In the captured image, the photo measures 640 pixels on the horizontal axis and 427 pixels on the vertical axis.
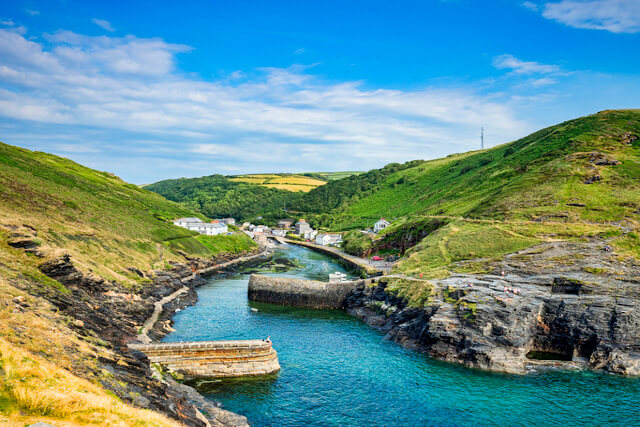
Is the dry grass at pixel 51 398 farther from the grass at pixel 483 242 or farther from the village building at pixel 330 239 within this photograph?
the village building at pixel 330 239

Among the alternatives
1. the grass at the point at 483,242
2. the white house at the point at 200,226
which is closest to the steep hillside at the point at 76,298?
the white house at the point at 200,226

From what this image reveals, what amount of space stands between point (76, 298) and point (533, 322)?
56966 millimetres

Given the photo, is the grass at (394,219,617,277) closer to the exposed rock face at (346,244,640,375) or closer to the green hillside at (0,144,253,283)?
the exposed rock face at (346,244,640,375)

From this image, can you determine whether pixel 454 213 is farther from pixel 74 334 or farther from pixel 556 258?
pixel 74 334

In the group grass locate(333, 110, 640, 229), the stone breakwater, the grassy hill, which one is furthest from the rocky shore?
grass locate(333, 110, 640, 229)

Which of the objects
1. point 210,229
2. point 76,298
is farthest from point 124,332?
point 210,229

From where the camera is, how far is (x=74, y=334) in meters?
32.9

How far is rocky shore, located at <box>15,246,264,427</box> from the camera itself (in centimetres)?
2887

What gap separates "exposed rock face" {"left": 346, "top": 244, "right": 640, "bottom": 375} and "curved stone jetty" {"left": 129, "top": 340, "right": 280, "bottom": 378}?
70.0ft

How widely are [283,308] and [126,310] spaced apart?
27.8 m

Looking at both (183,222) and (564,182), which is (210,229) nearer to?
(183,222)

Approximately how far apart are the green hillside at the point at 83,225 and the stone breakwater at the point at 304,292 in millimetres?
24661

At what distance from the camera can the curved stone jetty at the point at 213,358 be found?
1683 inches

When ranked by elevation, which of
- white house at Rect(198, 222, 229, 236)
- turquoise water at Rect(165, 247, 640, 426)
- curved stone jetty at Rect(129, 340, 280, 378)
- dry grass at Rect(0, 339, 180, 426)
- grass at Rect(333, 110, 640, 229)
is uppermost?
grass at Rect(333, 110, 640, 229)
